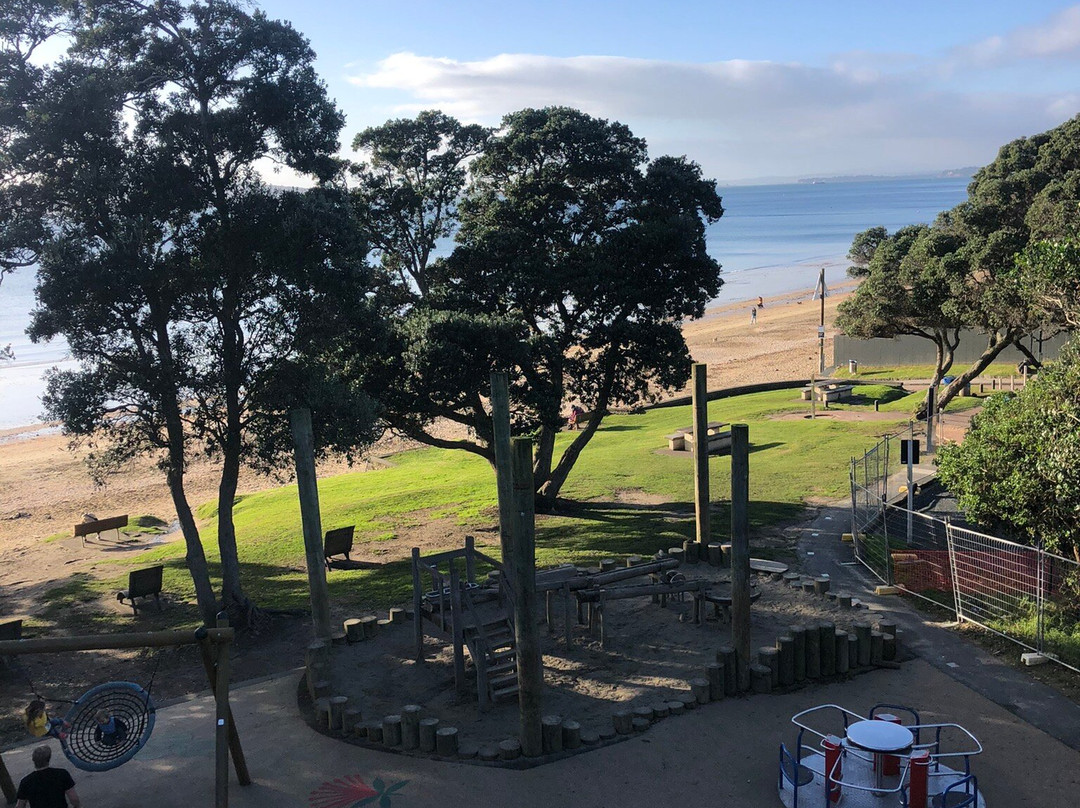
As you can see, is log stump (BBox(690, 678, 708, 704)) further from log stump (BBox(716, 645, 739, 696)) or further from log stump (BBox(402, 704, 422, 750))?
log stump (BBox(402, 704, 422, 750))

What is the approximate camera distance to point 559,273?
67.3 feet

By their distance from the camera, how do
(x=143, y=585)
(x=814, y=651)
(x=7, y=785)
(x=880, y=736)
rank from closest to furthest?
(x=880, y=736), (x=7, y=785), (x=814, y=651), (x=143, y=585)

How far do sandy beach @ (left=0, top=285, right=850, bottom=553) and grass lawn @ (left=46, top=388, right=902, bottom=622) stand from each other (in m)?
3.08

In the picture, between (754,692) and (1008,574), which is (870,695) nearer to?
(754,692)

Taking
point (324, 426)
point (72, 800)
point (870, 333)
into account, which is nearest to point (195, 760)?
point (72, 800)

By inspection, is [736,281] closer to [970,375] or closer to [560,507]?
[970,375]

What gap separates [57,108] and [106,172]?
118cm

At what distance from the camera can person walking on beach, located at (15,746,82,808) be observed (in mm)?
8781

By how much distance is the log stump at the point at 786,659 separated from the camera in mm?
12281

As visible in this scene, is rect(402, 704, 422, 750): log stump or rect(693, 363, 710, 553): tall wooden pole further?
rect(693, 363, 710, 553): tall wooden pole

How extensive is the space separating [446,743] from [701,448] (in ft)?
26.0

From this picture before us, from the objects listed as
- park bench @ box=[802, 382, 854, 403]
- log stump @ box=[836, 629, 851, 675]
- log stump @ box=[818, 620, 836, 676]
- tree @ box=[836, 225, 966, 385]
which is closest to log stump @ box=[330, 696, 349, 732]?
log stump @ box=[818, 620, 836, 676]

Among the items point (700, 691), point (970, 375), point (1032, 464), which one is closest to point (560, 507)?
point (700, 691)

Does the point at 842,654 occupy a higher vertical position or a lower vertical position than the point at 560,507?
higher
